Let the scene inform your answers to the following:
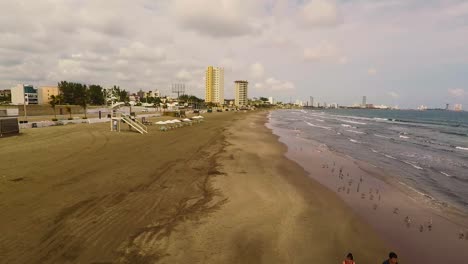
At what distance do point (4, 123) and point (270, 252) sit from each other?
1055 inches

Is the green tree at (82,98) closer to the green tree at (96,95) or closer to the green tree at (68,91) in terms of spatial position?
the green tree at (68,91)

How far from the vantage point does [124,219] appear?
8.56 meters

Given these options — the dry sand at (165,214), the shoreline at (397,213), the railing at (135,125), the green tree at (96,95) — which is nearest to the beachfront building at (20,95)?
the green tree at (96,95)

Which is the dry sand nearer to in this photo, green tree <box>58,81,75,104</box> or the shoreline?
the shoreline

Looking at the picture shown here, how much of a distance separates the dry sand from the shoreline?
2.44 feet

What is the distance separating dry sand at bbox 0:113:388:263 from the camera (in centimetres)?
702

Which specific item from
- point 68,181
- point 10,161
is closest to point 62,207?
point 68,181

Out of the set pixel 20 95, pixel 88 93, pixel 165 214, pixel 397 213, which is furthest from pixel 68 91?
pixel 397 213

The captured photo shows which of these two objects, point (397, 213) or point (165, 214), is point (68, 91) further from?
point (397, 213)

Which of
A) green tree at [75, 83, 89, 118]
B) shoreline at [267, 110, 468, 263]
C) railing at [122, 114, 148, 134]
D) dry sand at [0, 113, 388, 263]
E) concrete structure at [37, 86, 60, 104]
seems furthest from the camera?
concrete structure at [37, 86, 60, 104]

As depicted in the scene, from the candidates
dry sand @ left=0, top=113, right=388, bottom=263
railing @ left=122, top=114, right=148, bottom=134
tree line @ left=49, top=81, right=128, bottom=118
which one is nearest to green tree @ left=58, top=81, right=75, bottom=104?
tree line @ left=49, top=81, right=128, bottom=118

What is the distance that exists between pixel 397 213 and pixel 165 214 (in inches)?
381

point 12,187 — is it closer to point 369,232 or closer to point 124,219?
point 124,219

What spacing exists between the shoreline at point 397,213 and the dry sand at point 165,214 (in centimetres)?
74
